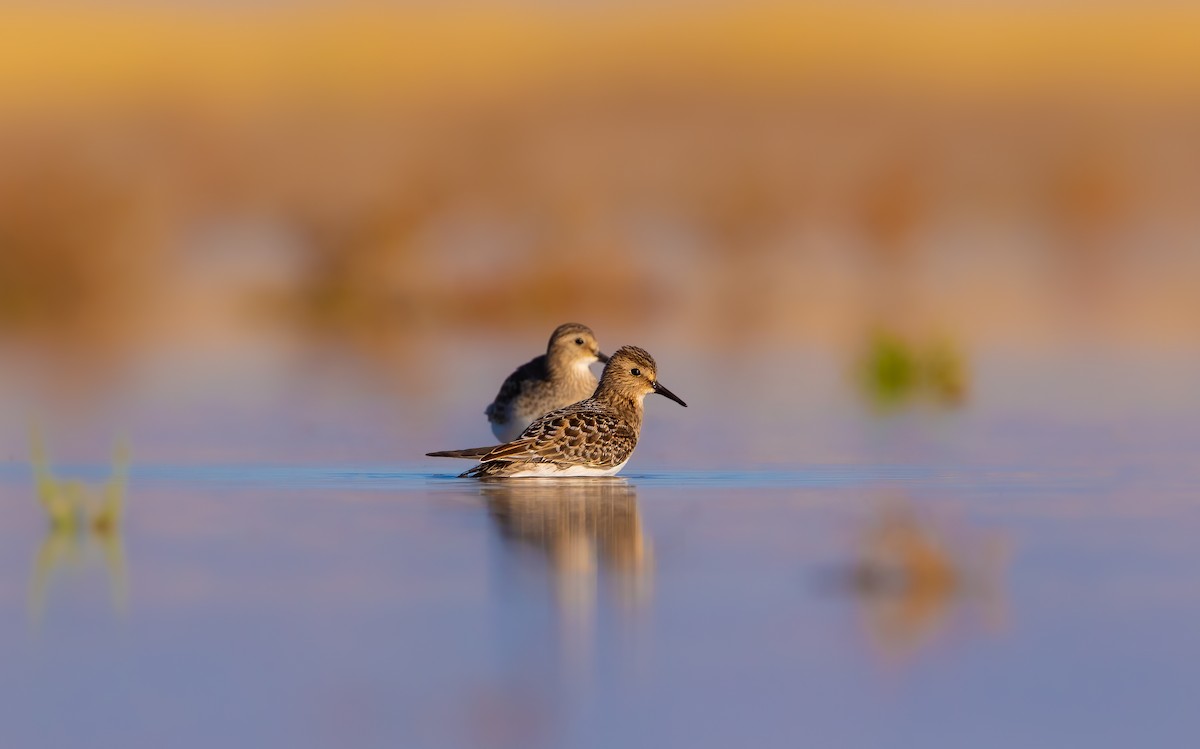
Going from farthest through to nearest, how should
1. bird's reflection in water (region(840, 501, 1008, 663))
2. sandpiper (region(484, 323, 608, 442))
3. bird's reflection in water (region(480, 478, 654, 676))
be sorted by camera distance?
sandpiper (region(484, 323, 608, 442)) → bird's reflection in water (region(480, 478, 654, 676)) → bird's reflection in water (region(840, 501, 1008, 663))

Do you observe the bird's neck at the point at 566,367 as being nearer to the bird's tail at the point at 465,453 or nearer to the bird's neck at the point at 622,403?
the bird's neck at the point at 622,403

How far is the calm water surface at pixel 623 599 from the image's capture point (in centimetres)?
643

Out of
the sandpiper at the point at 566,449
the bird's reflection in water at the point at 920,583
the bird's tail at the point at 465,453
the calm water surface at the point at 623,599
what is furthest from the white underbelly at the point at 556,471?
the bird's reflection in water at the point at 920,583

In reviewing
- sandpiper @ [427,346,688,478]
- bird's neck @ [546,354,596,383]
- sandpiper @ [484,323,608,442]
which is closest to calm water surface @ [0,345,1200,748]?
sandpiper @ [427,346,688,478]

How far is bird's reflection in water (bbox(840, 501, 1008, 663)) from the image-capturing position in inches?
296

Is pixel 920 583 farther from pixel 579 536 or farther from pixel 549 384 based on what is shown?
pixel 549 384

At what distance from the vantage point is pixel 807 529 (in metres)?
10.0

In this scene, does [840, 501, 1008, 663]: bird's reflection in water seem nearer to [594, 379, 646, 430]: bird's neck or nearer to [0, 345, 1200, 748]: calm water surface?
[0, 345, 1200, 748]: calm water surface

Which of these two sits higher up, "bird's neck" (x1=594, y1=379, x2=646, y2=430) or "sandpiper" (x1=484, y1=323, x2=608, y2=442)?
"sandpiper" (x1=484, y1=323, x2=608, y2=442)

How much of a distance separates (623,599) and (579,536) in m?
1.63

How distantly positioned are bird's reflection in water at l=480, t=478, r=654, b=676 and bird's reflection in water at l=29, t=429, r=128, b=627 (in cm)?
156

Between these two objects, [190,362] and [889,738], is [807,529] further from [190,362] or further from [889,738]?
[190,362]

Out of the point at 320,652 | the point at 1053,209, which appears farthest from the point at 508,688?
the point at 1053,209

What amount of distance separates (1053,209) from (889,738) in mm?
30590
